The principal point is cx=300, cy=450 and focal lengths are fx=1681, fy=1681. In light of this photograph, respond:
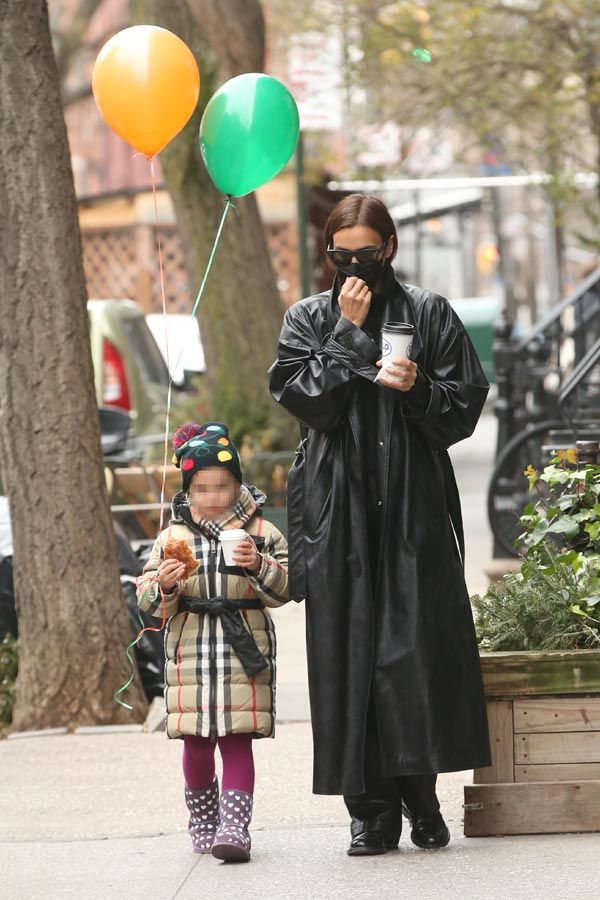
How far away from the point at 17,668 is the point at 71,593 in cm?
73

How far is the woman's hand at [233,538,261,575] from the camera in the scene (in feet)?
15.9

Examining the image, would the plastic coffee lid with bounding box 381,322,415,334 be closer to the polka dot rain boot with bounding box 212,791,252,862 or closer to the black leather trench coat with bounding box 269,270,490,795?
the black leather trench coat with bounding box 269,270,490,795

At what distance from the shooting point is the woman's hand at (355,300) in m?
4.87

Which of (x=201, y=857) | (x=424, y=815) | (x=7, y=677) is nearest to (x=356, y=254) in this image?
(x=424, y=815)

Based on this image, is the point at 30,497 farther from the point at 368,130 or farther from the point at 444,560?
the point at 368,130

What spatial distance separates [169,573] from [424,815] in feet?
3.52

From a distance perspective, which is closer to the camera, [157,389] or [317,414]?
[317,414]

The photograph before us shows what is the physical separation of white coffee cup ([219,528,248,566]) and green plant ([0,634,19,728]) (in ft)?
10.8

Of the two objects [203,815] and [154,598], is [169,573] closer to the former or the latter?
[154,598]

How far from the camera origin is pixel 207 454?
5.06 meters

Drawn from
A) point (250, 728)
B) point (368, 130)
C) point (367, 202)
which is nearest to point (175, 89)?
point (367, 202)

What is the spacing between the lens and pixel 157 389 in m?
15.7

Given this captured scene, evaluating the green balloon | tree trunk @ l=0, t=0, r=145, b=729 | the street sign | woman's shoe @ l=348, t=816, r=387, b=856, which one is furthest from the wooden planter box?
the street sign

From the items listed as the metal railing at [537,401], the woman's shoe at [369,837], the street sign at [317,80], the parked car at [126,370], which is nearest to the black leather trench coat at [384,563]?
the woman's shoe at [369,837]
